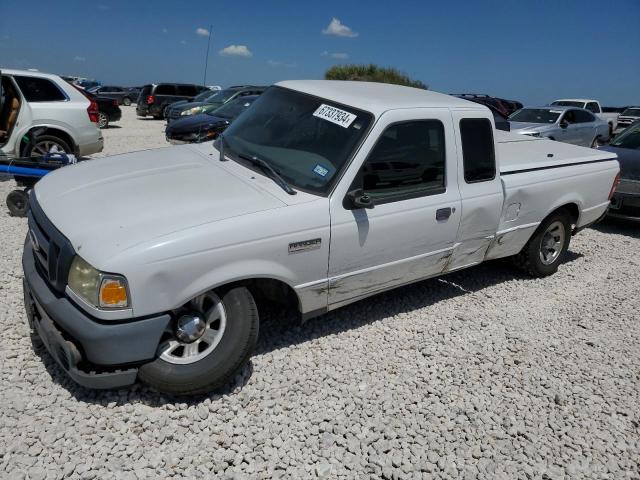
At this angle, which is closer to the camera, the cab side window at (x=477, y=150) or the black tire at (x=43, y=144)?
the cab side window at (x=477, y=150)

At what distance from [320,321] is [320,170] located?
1331mm

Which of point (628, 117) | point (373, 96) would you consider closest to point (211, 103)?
point (373, 96)

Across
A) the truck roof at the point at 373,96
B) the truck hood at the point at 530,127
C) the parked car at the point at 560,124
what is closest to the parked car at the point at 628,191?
the truck roof at the point at 373,96

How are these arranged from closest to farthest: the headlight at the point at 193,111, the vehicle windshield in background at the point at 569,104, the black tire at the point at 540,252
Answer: the black tire at the point at 540,252 → the headlight at the point at 193,111 → the vehicle windshield in background at the point at 569,104

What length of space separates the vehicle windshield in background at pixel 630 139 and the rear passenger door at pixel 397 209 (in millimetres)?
5924

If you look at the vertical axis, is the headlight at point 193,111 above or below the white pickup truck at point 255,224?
below

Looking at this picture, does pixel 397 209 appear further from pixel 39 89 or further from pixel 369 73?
pixel 369 73

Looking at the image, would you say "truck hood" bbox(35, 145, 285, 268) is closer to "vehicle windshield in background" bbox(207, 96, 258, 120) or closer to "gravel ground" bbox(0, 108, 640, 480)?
"gravel ground" bbox(0, 108, 640, 480)

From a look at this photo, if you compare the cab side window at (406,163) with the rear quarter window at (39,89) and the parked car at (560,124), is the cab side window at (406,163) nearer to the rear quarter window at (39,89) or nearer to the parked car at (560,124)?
the rear quarter window at (39,89)

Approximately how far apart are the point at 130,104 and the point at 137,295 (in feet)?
115

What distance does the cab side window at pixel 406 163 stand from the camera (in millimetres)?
3350

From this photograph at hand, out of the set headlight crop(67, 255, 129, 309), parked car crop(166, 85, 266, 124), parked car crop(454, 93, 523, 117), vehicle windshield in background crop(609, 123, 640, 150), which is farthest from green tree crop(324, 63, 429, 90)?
headlight crop(67, 255, 129, 309)

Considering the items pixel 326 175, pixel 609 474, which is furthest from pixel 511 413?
pixel 326 175

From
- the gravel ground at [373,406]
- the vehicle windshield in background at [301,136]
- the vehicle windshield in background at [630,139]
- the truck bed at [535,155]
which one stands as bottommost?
the gravel ground at [373,406]
